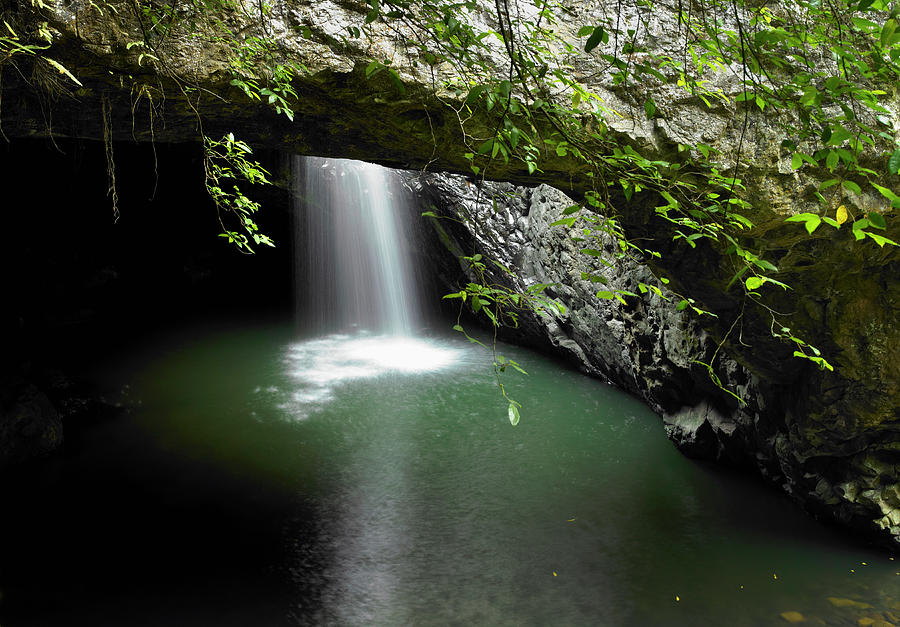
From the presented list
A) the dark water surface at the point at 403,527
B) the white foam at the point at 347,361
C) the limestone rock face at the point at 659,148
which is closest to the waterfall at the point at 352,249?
the white foam at the point at 347,361

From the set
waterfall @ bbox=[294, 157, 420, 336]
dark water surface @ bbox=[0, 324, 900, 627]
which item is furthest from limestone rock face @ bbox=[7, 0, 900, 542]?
waterfall @ bbox=[294, 157, 420, 336]

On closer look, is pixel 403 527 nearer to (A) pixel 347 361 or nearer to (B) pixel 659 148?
(B) pixel 659 148

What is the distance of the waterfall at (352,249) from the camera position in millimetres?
11000

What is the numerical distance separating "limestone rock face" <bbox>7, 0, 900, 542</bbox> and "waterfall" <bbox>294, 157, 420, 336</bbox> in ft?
23.0

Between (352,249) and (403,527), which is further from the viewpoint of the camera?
(352,249)

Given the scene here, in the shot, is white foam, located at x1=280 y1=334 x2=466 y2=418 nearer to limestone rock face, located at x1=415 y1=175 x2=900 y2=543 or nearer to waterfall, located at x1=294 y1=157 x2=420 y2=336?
waterfall, located at x1=294 y1=157 x2=420 y2=336

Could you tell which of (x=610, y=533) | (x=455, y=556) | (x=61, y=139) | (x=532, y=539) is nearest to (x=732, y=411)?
(x=610, y=533)

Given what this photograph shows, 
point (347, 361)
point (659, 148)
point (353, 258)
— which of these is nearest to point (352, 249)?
point (353, 258)

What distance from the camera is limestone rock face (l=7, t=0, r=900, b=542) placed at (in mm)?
2252

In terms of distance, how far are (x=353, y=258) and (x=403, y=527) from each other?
8.78 metres

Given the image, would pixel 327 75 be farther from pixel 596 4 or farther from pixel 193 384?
pixel 193 384

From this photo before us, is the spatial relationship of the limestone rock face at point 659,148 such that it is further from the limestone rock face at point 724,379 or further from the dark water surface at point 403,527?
the dark water surface at point 403,527

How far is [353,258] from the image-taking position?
482 inches

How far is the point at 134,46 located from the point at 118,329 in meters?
8.01
